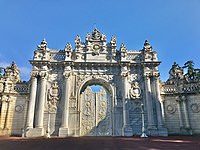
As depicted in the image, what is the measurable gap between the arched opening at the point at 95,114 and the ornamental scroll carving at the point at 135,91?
419cm

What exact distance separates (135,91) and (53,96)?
9.55 meters

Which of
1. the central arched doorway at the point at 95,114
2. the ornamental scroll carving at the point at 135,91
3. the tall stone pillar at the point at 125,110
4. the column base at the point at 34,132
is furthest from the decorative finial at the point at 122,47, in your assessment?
the column base at the point at 34,132

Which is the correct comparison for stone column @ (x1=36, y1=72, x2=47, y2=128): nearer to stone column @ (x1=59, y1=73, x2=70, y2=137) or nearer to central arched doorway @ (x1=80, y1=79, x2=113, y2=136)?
stone column @ (x1=59, y1=73, x2=70, y2=137)

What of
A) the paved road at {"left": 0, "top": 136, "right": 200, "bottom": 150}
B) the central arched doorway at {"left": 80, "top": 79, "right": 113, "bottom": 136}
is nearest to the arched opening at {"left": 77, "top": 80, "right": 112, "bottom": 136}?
the central arched doorway at {"left": 80, "top": 79, "right": 113, "bottom": 136}

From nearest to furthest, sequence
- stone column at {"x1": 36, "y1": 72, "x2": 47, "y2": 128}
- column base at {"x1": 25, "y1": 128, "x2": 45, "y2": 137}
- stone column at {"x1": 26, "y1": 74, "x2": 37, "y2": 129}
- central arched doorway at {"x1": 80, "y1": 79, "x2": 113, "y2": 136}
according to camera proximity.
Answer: column base at {"x1": 25, "y1": 128, "x2": 45, "y2": 137}
stone column at {"x1": 26, "y1": 74, "x2": 37, "y2": 129}
stone column at {"x1": 36, "y1": 72, "x2": 47, "y2": 128}
central arched doorway at {"x1": 80, "y1": 79, "x2": 113, "y2": 136}

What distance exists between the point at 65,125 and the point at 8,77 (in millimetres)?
9405

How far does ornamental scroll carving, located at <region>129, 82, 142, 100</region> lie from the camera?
2147 cm

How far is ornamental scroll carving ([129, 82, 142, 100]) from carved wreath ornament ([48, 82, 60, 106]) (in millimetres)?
8514

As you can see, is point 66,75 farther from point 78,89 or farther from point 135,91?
point 135,91

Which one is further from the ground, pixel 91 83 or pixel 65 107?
pixel 91 83

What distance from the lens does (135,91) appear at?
858 inches

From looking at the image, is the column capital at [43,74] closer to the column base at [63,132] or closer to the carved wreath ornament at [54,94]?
the carved wreath ornament at [54,94]

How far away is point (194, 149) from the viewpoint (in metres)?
9.73

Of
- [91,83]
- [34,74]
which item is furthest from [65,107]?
[34,74]
